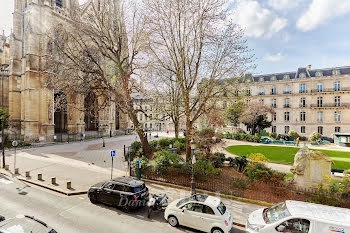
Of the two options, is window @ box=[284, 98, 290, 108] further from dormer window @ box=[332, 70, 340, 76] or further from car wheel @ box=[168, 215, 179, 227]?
car wheel @ box=[168, 215, 179, 227]

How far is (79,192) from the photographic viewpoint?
9898 millimetres

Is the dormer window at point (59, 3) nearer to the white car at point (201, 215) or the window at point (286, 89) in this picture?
the white car at point (201, 215)

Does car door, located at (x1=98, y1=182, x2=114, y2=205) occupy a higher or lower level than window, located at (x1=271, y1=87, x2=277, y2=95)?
lower

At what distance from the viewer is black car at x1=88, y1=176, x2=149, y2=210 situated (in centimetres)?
792

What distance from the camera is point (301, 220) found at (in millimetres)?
5273

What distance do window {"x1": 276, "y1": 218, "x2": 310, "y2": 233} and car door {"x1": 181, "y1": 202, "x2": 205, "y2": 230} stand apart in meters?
2.55

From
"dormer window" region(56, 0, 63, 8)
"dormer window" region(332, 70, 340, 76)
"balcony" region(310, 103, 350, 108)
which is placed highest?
"dormer window" region(56, 0, 63, 8)

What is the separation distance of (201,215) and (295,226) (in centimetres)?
296

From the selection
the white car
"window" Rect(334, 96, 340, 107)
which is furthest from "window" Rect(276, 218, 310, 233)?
"window" Rect(334, 96, 340, 107)

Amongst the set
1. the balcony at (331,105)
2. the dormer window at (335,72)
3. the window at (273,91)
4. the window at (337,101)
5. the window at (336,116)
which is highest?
the dormer window at (335,72)

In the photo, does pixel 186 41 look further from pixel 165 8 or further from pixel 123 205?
pixel 123 205

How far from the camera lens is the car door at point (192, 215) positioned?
21.6 feet

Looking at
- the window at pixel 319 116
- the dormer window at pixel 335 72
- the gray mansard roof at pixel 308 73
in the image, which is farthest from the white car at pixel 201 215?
the dormer window at pixel 335 72

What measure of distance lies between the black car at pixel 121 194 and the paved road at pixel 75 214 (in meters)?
0.39
